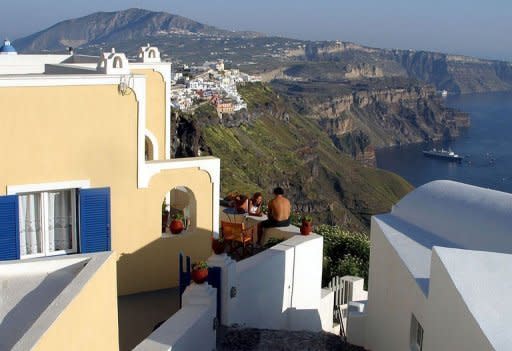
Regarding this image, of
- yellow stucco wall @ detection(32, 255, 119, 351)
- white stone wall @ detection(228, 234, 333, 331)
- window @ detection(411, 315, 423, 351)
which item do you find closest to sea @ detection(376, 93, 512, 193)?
white stone wall @ detection(228, 234, 333, 331)

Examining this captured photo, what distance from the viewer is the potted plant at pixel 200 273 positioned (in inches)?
319

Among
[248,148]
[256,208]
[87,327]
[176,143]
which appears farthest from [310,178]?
[87,327]

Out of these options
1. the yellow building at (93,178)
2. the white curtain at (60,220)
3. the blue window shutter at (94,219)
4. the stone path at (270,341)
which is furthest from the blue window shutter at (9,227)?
the stone path at (270,341)

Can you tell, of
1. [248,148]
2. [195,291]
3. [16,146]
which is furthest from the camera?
[248,148]

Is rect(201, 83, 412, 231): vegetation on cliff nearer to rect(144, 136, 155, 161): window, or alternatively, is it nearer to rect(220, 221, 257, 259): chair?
rect(144, 136, 155, 161): window

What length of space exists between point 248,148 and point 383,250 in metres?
79.9

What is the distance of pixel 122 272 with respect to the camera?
393 inches

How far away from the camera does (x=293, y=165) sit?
9744cm

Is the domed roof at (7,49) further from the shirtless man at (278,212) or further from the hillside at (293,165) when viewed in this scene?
the hillside at (293,165)

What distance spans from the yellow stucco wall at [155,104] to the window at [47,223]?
126 inches

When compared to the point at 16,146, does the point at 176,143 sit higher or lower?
lower

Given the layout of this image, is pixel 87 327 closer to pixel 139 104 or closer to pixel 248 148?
pixel 139 104

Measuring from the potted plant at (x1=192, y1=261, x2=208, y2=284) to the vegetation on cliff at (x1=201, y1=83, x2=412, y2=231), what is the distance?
A: 4701 centimetres

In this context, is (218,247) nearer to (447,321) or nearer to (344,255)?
(447,321)
